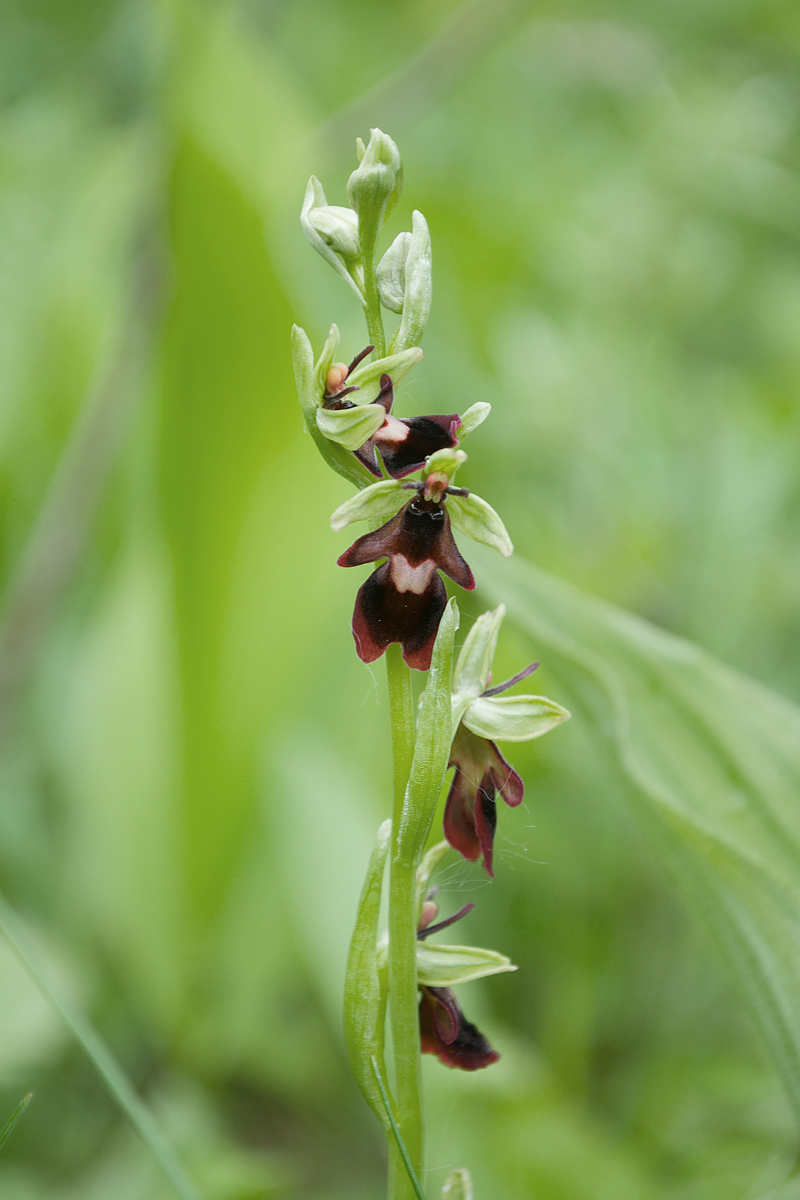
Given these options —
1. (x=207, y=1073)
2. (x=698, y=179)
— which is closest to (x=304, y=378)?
(x=207, y=1073)

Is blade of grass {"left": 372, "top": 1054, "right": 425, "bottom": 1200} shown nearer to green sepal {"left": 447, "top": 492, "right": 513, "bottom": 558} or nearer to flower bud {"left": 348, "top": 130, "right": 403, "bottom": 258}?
green sepal {"left": 447, "top": 492, "right": 513, "bottom": 558}

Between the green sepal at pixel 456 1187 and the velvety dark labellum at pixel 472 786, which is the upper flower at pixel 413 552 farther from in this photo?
the green sepal at pixel 456 1187

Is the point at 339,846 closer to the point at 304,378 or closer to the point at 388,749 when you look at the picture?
the point at 388,749

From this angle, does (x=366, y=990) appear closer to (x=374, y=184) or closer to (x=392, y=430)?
(x=392, y=430)

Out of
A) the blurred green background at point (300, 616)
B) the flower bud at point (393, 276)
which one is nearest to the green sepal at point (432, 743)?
the flower bud at point (393, 276)

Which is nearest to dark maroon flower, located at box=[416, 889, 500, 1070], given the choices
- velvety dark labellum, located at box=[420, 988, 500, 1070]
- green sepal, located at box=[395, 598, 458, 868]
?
velvety dark labellum, located at box=[420, 988, 500, 1070]

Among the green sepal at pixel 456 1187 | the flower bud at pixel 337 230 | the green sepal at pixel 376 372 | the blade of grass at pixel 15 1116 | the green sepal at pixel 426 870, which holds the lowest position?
the green sepal at pixel 456 1187
